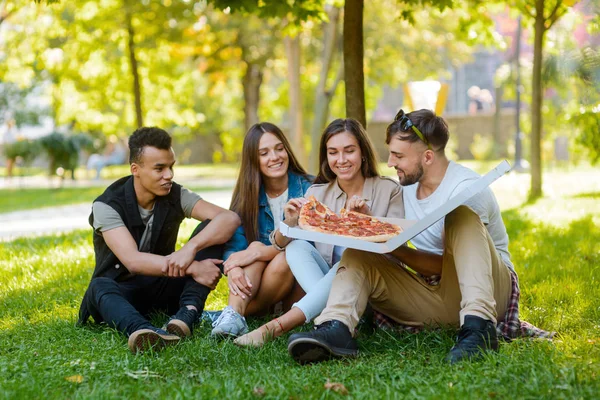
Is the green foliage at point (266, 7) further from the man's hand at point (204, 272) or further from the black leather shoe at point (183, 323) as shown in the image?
the black leather shoe at point (183, 323)

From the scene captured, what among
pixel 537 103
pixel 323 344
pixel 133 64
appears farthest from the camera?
pixel 133 64

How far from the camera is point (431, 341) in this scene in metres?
4.22

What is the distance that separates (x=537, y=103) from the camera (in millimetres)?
12734

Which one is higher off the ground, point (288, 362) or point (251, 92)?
point (251, 92)

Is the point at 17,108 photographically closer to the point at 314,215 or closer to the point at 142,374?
the point at 314,215

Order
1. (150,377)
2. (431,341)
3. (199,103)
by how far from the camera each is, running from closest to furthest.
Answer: (150,377) < (431,341) < (199,103)

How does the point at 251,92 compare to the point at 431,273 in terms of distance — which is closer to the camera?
the point at 431,273

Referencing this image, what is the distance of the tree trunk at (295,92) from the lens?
16250 millimetres

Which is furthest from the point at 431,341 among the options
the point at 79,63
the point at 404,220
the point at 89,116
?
the point at 89,116

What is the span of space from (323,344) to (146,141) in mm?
1874

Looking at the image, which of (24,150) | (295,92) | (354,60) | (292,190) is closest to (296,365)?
(292,190)

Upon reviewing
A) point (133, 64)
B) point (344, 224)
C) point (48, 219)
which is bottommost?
point (48, 219)

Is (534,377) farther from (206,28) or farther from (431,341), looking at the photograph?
(206,28)

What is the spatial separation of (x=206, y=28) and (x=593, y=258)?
646 inches
